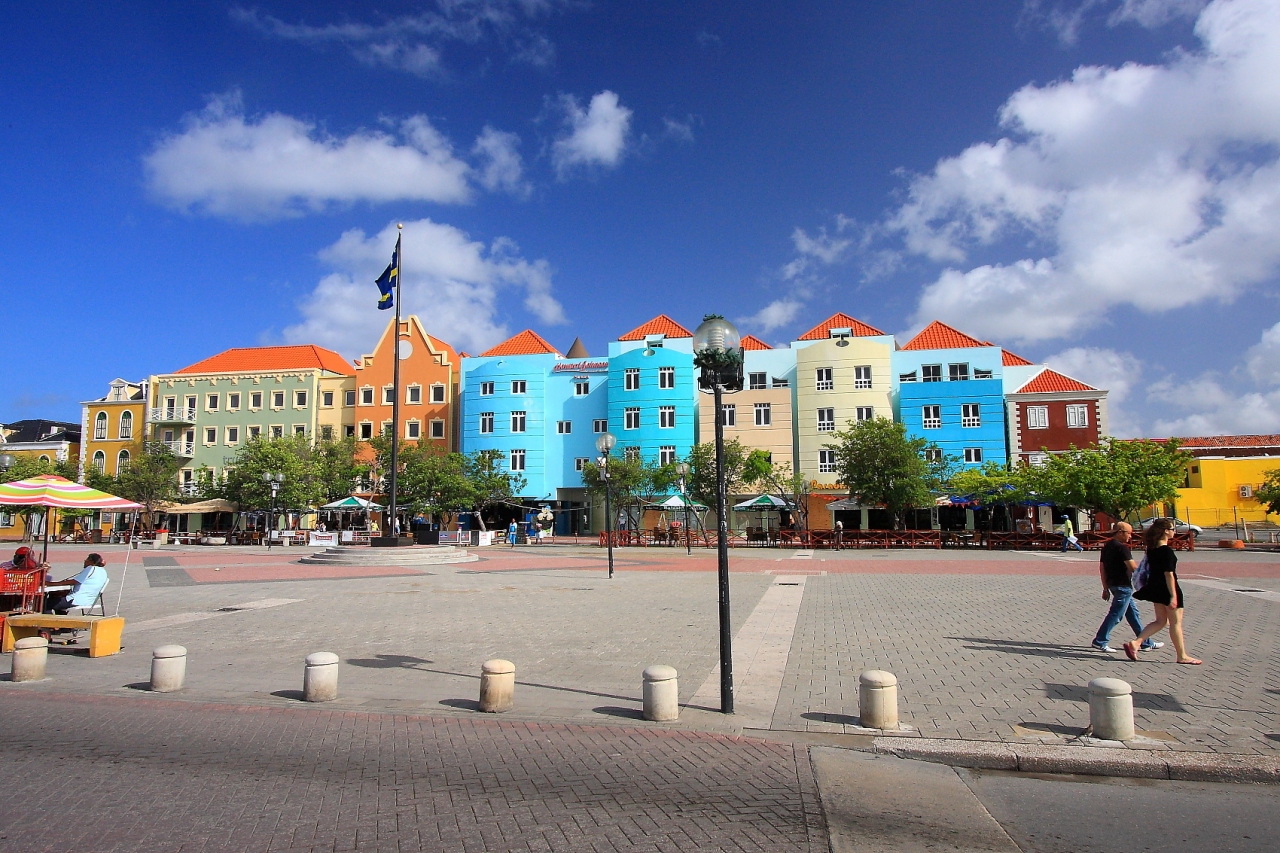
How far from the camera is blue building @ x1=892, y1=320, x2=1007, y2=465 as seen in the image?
151ft

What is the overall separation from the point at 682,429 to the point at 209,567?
30101mm

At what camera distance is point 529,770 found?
5645mm

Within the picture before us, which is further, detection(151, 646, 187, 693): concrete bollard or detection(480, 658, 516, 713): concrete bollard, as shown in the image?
detection(151, 646, 187, 693): concrete bollard

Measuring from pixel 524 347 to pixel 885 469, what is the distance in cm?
2743

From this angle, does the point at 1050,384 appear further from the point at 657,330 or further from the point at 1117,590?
the point at 1117,590

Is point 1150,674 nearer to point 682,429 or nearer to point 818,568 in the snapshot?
point 818,568

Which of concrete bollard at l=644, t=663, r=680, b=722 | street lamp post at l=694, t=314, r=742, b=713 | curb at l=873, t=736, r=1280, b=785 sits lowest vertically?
curb at l=873, t=736, r=1280, b=785

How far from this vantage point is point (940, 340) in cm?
4997

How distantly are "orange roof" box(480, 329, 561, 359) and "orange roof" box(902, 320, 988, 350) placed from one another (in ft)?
76.4

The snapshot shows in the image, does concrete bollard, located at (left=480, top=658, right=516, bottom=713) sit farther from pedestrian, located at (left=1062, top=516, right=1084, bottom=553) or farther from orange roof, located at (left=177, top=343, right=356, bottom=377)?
orange roof, located at (left=177, top=343, right=356, bottom=377)

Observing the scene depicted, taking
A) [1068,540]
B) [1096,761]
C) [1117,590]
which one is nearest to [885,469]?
[1068,540]

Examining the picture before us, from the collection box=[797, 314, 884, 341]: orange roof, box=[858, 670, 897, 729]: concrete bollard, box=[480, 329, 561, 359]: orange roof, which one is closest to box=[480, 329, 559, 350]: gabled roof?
box=[480, 329, 561, 359]: orange roof

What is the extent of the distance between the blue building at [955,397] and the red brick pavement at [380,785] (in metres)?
43.1

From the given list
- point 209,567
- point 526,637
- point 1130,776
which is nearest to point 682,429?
point 209,567
